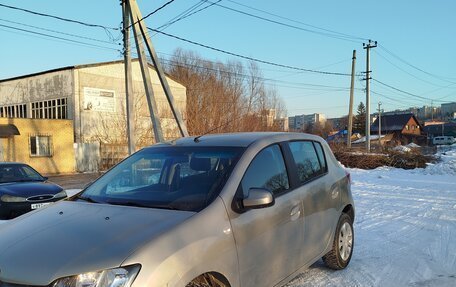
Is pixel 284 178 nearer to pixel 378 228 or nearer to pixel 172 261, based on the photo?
pixel 172 261

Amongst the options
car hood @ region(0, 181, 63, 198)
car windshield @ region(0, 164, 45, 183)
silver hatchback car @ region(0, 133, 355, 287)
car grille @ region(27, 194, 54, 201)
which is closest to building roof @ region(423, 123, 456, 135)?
car windshield @ region(0, 164, 45, 183)

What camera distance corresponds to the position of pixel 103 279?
2.46 m

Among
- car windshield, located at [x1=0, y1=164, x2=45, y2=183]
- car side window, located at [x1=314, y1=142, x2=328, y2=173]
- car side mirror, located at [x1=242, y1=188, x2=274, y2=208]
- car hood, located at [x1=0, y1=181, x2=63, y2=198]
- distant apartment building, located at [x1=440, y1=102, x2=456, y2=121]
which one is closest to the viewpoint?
car side mirror, located at [x1=242, y1=188, x2=274, y2=208]

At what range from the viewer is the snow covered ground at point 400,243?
15.5 ft

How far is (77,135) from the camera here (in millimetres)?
36094

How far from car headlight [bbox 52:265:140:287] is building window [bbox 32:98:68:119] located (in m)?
35.9

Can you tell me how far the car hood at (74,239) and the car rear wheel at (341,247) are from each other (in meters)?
2.56

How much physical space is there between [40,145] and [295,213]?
2961 centimetres

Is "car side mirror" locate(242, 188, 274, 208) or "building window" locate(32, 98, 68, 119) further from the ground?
"building window" locate(32, 98, 68, 119)

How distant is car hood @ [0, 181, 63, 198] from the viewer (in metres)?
8.56

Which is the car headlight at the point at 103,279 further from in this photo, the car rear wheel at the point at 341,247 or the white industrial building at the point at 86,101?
the white industrial building at the point at 86,101

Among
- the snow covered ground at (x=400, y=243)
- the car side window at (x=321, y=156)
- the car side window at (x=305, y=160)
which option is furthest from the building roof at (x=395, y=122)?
the car side window at (x=305, y=160)

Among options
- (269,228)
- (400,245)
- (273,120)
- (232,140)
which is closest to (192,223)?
(269,228)

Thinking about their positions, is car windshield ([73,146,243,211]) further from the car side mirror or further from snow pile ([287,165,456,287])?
snow pile ([287,165,456,287])
